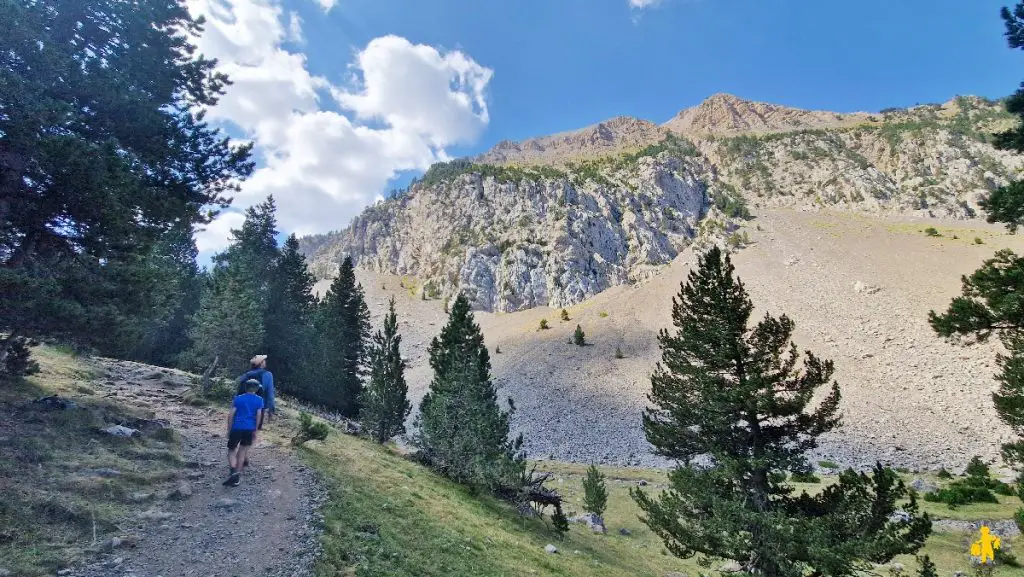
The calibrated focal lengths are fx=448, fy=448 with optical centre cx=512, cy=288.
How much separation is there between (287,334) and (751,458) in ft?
110

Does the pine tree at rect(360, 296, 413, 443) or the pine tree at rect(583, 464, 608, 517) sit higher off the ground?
the pine tree at rect(360, 296, 413, 443)

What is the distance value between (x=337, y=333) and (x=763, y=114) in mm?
200418

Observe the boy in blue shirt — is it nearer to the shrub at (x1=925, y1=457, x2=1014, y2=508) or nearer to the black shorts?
the black shorts

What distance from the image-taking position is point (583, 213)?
104 m

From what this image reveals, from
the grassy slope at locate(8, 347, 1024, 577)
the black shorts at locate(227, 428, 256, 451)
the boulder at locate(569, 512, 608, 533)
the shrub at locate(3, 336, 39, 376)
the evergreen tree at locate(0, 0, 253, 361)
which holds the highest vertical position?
the evergreen tree at locate(0, 0, 253, 361)

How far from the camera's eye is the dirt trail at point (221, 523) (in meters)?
6.25

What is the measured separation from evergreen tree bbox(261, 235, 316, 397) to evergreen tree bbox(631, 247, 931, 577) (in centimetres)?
2890

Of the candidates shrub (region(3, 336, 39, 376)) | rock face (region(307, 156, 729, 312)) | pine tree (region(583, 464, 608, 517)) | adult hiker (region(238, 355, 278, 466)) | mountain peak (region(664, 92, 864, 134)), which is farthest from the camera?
mountain peak (region(664, 92, 864, 134))

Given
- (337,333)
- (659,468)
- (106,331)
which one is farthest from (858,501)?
(337,333)

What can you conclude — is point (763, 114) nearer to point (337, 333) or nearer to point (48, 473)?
point (337, 333)

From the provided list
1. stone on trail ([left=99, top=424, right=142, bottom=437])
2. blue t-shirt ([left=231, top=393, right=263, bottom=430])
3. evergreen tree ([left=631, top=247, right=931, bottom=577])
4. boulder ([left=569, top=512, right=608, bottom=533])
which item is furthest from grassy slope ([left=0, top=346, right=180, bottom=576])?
boulder ([left=569, top=512, right=608, bottom=533])

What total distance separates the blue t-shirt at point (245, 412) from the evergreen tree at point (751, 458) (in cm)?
1010

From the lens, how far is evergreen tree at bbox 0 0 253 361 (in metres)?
9.59

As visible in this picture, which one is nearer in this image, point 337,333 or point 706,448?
point 706,448
